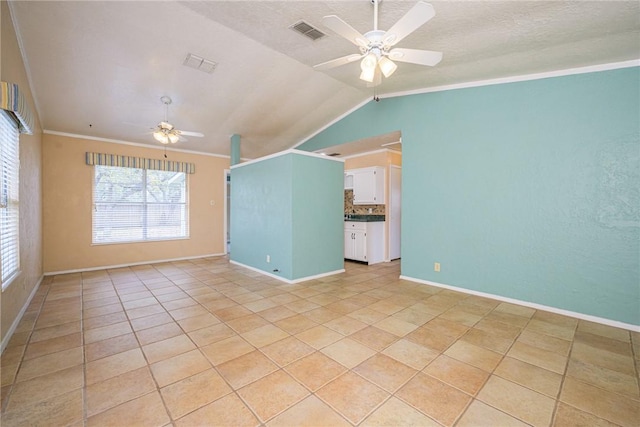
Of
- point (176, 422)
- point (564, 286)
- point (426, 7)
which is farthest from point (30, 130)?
point (564, 286)

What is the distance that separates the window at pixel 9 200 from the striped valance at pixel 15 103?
11cm

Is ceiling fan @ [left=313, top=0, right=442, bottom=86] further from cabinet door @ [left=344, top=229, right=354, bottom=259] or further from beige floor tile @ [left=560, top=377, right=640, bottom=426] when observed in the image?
cabinet door @ [left=344, top=229, right=354, bottom=259]

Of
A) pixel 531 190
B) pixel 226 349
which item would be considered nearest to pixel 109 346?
pixel 226 349

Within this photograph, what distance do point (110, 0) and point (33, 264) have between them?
12.0 ft

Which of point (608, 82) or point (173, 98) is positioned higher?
point (173, 98)

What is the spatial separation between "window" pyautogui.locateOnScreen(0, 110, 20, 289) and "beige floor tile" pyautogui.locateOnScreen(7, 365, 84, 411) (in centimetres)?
119

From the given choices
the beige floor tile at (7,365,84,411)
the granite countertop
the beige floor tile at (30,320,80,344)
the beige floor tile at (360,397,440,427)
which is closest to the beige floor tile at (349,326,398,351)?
the beige floor tile at (360,397,440,427)

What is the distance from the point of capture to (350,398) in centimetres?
171

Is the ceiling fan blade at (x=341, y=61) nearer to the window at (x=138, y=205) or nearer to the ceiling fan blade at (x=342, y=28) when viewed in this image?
the ceiling fan blade at (x=342, y=28)

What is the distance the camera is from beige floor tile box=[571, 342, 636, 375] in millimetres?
2062

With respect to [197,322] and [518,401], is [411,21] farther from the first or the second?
[197,322]

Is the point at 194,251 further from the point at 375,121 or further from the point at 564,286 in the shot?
the point at 564,286

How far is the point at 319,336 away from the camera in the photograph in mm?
2545

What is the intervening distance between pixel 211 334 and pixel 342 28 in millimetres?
2886
